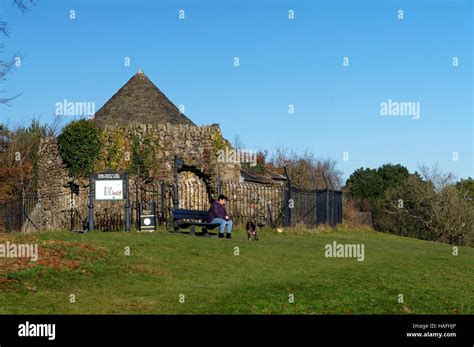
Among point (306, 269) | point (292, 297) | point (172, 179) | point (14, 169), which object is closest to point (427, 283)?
point (306, 269)

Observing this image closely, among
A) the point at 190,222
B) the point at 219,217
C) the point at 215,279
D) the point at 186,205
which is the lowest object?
the point at 215,279

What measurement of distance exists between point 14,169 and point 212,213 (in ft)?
77.9

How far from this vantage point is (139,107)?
34719 mm

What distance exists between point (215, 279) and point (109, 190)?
1058cm

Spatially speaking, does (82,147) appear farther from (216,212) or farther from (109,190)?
(216,212)

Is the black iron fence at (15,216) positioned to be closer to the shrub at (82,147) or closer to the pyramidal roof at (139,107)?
the shrub at (82,147)

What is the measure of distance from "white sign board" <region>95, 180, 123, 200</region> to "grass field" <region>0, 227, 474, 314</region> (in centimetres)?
345

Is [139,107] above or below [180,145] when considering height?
above

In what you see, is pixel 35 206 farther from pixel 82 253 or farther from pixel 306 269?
pixel 306 269

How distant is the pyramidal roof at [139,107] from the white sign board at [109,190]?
24.1 feet

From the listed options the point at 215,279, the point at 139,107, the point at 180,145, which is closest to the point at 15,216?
the point at 139,107

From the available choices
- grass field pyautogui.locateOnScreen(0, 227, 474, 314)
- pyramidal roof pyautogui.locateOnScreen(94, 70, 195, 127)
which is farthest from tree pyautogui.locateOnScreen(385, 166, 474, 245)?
grass field pyautogui.locateOnScreen(0, 227, 474, 314)

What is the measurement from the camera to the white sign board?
82.9 ft
